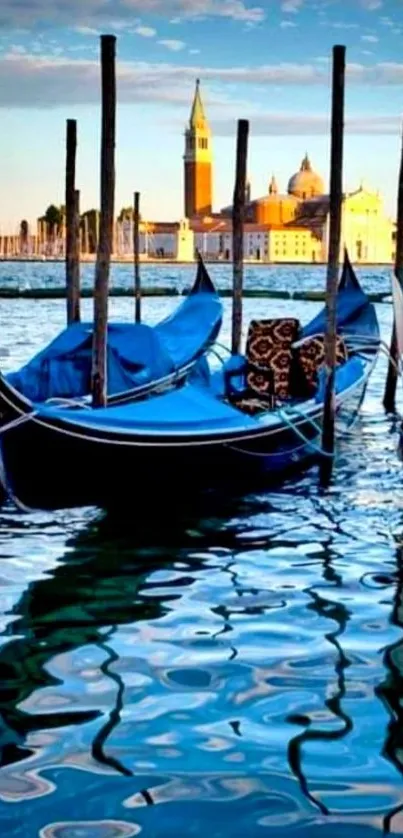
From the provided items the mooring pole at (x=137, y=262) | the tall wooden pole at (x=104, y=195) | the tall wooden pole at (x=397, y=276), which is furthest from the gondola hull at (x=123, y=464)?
the mooring pole at (x=137, y=262)

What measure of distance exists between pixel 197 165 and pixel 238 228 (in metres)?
103

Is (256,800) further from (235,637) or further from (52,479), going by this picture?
(52,479)

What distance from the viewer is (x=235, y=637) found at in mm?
4473

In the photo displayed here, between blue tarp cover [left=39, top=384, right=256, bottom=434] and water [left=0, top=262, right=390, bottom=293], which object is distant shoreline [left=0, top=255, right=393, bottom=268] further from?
blue tarp cover [left=39, top=384, right=256, bottom=434]

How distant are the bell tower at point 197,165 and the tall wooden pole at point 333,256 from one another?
103 meters

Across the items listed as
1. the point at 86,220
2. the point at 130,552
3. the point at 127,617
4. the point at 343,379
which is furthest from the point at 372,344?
the point at 86,220

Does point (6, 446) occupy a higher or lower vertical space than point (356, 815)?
higher

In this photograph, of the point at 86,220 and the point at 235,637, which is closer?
the point at 235,637

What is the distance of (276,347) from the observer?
9.16 meters

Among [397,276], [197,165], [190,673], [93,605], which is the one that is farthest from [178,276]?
[190,673]

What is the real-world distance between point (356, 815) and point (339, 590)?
2.05 m

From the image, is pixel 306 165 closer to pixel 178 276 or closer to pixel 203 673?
pixel 178 276

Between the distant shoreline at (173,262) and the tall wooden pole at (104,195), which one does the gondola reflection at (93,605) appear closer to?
the tall wooden pole at (104,195)

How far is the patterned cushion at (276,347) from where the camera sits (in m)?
8.99
